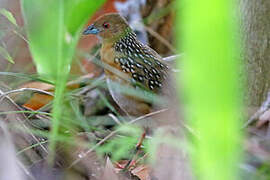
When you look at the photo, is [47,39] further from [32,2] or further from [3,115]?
[3,115]

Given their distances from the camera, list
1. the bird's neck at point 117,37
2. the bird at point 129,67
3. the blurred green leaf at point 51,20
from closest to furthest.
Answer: the blurred green leaf at point 51,20
the bird at point 129,67
the bird's neck at point 117,37

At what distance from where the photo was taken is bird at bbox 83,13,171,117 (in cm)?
272

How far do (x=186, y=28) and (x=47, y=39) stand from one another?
0.46 meters

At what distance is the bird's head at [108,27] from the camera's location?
121 inches

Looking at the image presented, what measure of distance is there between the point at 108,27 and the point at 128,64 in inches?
16.7

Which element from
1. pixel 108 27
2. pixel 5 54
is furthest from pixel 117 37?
pixel 5 54

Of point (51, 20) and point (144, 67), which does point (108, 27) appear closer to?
point (144, 67)

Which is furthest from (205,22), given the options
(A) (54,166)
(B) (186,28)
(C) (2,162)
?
(A) (54,166)

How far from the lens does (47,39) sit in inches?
34.3

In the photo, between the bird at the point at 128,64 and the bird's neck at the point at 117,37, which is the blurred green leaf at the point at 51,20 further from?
the bird's neck at the point at 117,37

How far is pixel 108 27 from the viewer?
3.12 metres

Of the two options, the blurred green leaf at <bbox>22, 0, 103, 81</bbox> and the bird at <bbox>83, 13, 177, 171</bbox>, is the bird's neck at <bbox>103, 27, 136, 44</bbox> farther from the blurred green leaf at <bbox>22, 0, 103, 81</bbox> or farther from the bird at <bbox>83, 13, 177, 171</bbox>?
the blurred green leaf at <bbox>22, 0, 103, 81</bbox>

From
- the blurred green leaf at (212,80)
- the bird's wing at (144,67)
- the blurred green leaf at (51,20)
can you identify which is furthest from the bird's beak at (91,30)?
the blurred green leaf at (212,80)

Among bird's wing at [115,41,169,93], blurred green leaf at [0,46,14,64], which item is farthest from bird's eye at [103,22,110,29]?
blurred green leaf at [0,46,14,64]
